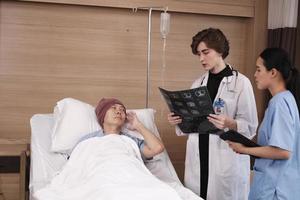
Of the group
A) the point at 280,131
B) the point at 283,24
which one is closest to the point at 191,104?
the point at 280,131

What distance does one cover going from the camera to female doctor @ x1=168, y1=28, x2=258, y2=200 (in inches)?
87.1

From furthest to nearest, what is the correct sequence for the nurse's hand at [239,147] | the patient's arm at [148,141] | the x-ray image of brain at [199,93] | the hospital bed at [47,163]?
the patient's arm at [148,141] < the hospital bed at [47,163] < the x-ray image of brain at [199,93] < the nurse's hand at [239,147]

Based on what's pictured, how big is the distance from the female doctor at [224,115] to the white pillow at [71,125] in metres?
0.44

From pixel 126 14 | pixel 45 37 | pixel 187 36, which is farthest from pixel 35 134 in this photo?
pixel 187 36

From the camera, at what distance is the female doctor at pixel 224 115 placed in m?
2.21

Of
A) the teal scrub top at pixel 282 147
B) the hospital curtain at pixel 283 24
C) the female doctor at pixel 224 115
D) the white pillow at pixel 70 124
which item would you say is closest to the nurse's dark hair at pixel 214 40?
the female doctor at pixel 224 115

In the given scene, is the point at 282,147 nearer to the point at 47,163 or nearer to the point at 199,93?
the point at 199,93

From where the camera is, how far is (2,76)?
117 inches

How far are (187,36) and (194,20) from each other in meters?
0.14

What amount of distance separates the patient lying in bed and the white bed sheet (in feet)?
0.43

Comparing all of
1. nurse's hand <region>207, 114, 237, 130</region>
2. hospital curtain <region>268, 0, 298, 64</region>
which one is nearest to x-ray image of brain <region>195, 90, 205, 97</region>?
nurse's hand <region>207, 114, 237, 130</region>

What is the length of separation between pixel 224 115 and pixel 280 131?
51 centimetres

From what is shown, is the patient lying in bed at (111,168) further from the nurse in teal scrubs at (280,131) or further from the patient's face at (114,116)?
the nurse in teal scrubs at (280,131)

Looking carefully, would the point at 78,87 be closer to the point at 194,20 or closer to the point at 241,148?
the point at 194,20
